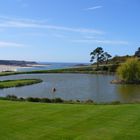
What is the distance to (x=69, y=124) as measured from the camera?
545 inches

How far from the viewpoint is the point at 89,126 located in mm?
13508

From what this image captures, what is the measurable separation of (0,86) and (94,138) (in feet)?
205

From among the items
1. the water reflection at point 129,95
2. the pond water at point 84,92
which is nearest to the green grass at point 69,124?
the water reflection at point 129,95

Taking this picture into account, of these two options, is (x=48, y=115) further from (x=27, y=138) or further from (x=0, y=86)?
(x=0, y=86)

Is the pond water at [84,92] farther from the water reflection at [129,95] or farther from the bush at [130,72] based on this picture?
the bush at [130,72]

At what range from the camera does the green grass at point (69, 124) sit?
12055 millimetres

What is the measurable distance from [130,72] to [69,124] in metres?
74.5

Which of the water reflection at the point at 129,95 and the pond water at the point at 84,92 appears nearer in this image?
the water reflection at the point at 129,95

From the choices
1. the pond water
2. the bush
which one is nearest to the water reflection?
the pond water

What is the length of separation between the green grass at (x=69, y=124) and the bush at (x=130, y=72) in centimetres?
6879

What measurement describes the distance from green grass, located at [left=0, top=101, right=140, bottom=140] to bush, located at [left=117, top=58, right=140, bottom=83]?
68.8 meters

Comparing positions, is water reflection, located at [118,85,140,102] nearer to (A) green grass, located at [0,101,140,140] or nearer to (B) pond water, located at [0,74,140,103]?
(B) pond water, located at [0,74,140,103]

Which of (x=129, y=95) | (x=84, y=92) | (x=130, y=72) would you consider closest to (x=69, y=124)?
(x=129, y=95)

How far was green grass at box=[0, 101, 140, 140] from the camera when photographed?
1205 cm
